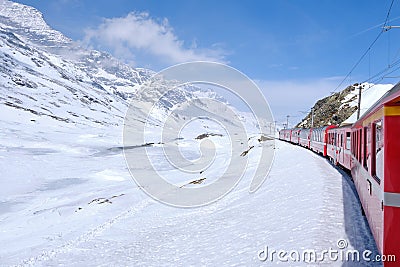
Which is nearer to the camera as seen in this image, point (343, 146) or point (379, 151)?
point (379, 151)

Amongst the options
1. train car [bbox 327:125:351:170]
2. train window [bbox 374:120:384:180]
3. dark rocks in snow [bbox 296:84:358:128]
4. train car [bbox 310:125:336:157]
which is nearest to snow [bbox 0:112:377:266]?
train car [bbox 327:125:351:170]

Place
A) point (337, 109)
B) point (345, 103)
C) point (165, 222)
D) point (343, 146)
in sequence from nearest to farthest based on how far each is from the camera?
1. point (165, 222)
2. point (343, 146)
3. point (345, 103)
4. point (337, 109)

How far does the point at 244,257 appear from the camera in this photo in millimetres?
7238

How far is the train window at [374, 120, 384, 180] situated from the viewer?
5055mm

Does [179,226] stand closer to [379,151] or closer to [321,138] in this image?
[379,151]

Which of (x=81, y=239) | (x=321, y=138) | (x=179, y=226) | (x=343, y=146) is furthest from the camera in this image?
(x=321, y=138)

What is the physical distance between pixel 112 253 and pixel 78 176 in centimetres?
2369

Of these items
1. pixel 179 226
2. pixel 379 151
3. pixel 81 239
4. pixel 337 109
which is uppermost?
pixel 337 109

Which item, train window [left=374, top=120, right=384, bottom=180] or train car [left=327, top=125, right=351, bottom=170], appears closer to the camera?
train window [left=374, top=120, right=384, bottom=180]

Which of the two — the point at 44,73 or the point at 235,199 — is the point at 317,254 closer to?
the point at 235,199

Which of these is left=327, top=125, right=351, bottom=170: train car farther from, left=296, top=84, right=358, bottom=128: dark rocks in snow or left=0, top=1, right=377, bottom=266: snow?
left=296, top=84, right=358, bottom=128: dark rocks in snow

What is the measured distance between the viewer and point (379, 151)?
534cm

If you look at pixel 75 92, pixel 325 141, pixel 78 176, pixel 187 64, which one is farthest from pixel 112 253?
pixel 75 92

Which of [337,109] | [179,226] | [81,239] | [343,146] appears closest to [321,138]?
[343,146]
